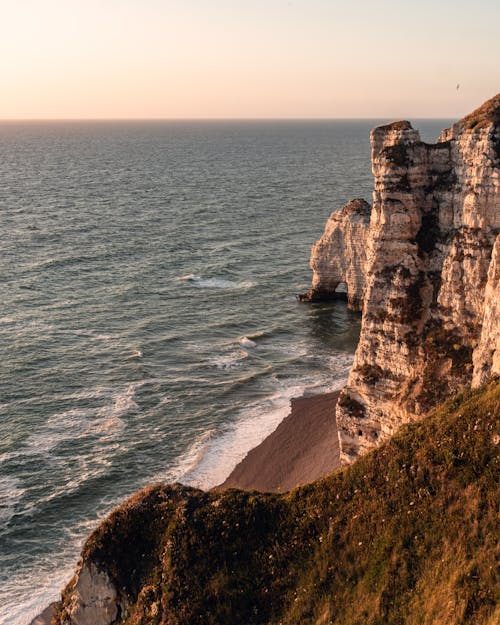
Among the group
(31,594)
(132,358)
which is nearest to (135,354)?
(132,358)

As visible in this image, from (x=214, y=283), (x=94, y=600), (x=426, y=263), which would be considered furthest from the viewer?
(x=214, y=283)

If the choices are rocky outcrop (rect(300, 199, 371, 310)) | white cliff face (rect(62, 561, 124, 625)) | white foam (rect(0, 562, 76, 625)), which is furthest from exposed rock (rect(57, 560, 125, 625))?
rocky outcrop (rect(300, 199, 371, 310))

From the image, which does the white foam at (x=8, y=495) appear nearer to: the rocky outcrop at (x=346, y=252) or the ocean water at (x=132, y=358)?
the ocean water at (x=132, y=358)

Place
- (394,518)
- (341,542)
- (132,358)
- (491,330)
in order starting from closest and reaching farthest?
(394,518) < (341,542) < (491,330) < (132,358)

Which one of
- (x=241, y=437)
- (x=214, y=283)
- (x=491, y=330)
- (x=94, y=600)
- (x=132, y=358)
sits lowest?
(x=241, y=437)

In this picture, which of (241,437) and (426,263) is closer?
(426,263)

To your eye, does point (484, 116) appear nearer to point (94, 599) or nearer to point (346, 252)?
point (94, 599)

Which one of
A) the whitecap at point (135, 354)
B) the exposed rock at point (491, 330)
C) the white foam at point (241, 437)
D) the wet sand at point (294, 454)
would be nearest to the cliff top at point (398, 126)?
the exposed rock at point (491, 330)
